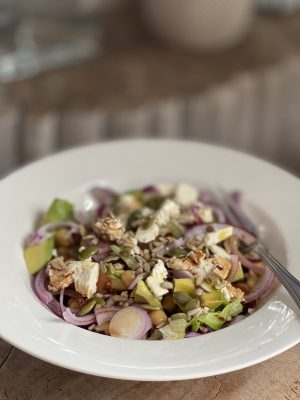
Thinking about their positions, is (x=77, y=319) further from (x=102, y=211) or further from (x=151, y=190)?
(x=151, y=190)

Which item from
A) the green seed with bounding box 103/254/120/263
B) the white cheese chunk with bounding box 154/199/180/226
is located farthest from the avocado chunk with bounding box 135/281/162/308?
the white cheese chunk with bounding box 154/199/180/226

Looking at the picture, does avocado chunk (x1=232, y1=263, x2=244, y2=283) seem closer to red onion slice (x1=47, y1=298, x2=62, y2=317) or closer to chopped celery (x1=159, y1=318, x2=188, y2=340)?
chopped celery (x1=159, y1=318, x2=188, y2=340)

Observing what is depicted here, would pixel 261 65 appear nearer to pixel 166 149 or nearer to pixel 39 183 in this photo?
pixel 166 149

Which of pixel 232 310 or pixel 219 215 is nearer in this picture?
pixel 232 310

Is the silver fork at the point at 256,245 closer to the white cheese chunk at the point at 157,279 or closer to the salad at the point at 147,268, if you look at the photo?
the salad at the point at 147,268

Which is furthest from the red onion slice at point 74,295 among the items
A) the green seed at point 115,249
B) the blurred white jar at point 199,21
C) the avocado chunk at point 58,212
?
the blurred white jar at point 199,21

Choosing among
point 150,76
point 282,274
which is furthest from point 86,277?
point 150,76

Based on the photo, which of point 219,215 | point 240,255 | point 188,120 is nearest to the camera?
point 240,255
